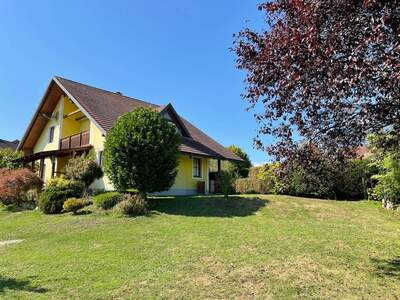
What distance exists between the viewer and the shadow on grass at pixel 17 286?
26.0 ft

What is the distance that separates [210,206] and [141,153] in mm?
3992

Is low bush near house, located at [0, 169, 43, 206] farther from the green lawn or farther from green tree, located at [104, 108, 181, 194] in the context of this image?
green tree, located at [104, 108, 181, 194]

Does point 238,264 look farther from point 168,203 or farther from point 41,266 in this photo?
point 168,203

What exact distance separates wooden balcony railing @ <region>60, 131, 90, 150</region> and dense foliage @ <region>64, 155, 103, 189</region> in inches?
139

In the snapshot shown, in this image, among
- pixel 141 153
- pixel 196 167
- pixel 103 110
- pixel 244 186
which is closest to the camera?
pixel 141 153

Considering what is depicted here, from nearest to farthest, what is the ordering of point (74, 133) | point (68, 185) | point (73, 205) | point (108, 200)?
point (108, 200), point (73, 205), point (68, 185), point (74, 133)

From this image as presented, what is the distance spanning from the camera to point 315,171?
341 inches

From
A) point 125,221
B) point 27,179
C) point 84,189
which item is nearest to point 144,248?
point 125,221

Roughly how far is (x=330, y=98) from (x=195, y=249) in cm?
574

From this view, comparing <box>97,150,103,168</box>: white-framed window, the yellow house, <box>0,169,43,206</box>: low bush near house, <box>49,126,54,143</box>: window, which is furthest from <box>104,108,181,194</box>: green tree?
<box>49,126,54,143</box>: window

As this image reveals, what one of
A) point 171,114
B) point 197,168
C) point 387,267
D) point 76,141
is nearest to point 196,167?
point 197,168

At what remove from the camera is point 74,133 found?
96.8 feet

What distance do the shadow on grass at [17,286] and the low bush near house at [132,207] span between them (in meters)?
7.73

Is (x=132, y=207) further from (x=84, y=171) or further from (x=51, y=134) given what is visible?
(x=51, y=134)
